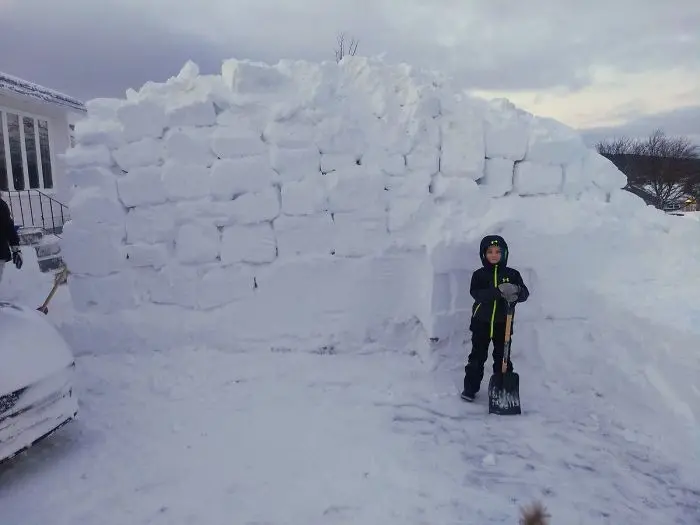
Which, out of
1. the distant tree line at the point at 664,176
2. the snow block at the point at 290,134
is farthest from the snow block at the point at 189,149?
the distant tree line at the point at 664,176

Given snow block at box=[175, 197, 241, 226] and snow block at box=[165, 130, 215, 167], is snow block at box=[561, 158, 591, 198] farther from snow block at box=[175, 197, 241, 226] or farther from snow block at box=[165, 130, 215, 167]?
snow block at box=[165, 130, 215, 167]

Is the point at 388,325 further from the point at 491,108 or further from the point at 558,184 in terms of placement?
the point at 491,108

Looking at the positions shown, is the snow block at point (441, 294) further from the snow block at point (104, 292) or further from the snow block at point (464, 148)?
the snow block at point (104, 292)

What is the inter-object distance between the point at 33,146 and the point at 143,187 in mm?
9966

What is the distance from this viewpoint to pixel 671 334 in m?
3.38

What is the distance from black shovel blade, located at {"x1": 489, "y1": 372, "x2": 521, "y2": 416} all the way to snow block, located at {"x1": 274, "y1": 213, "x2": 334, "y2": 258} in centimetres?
179

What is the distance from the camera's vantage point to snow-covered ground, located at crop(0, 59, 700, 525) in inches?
147

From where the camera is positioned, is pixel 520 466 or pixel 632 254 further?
pixel 632 254

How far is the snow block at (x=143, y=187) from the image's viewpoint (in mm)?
4867

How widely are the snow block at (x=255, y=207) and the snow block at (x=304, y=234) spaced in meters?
0.11

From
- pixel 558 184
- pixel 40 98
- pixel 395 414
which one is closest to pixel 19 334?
Result: pixel 395 414

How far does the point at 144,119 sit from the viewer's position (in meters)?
4.91

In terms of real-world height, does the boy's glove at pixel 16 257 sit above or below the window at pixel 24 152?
below

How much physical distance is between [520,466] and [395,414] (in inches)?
36.7
